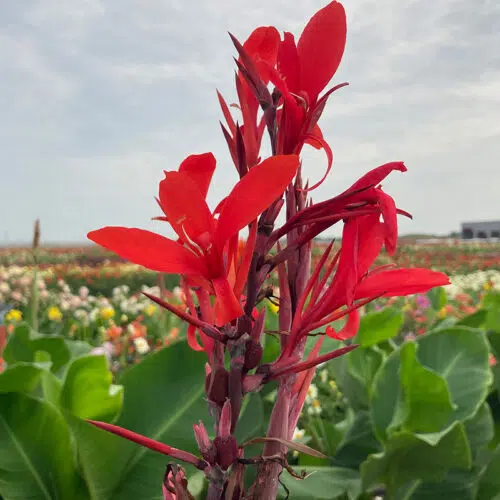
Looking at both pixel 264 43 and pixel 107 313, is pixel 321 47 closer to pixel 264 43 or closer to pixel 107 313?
pixel 264 43

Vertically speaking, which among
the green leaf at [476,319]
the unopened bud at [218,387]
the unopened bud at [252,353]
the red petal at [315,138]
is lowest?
the green leaf at [476,319]

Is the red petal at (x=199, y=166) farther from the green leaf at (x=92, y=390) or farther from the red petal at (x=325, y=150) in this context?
the green leaf at (x=92, y=390)

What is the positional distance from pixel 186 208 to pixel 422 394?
131 centimetres

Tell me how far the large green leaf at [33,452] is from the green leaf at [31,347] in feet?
1.61

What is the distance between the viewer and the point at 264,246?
52 centimetres

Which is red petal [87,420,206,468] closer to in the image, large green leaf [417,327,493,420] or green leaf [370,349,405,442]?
green leaf [370,349,405,442]

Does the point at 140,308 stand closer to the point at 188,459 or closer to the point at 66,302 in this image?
the point at 66,302

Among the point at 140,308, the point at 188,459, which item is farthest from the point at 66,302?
the point at 188,459

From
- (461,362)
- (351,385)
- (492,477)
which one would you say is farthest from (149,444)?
(351,385)

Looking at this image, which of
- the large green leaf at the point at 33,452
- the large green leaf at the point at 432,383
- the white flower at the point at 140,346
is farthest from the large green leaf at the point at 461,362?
the white flower at the point at 140,346

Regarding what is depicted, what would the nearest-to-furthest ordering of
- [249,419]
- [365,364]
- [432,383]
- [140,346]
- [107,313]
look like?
[249,419]
[432,383]
[365,364]
[140,346]
[107,313]

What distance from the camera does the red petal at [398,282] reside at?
56 centimetres

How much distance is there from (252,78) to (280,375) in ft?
0.85

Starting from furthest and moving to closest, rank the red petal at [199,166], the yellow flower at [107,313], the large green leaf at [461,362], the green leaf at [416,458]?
the yellow flower at [107,313]
the large green leaf at [461,362]
the green leaf at [416,458]
the red petal at [199,166]
